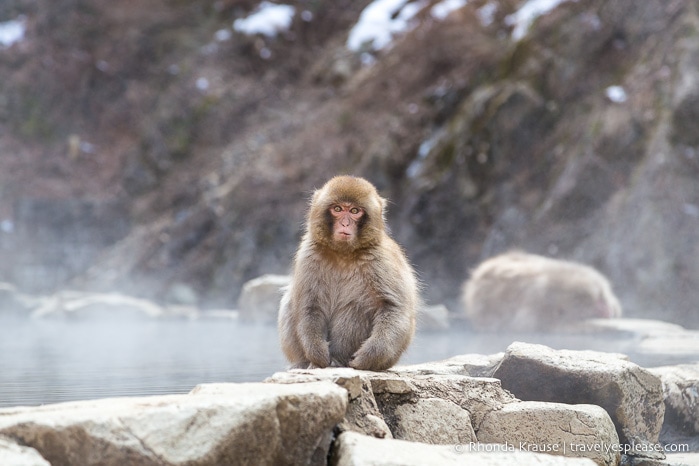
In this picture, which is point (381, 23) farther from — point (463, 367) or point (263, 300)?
point (463, 367)

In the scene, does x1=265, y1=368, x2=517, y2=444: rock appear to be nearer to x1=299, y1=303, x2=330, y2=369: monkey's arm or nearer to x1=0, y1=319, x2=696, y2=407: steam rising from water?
x1=299, y1=303, x2=330, y2=369: monkey's arm

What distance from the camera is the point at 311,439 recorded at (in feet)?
7.45

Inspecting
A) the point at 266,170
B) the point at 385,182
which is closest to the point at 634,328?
the point at 385,182

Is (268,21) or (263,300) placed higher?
(268,21)

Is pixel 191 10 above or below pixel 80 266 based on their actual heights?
above

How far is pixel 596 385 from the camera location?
3105 millimetres

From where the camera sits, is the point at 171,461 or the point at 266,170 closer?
the point at 171,461

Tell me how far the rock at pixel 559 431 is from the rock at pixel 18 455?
1.56 m

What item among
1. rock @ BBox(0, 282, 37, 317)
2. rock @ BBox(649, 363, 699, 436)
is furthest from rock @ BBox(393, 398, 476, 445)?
rock @ BBox(0, 282, 37, 317)

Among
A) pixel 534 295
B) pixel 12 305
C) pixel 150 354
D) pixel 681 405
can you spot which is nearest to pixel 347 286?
pixel 681 405

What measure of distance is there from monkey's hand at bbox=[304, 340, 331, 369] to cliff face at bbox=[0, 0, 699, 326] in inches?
207

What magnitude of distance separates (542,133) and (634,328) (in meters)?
4.69

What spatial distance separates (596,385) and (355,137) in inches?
410

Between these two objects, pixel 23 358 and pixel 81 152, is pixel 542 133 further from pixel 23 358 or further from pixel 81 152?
pixel 81 152
